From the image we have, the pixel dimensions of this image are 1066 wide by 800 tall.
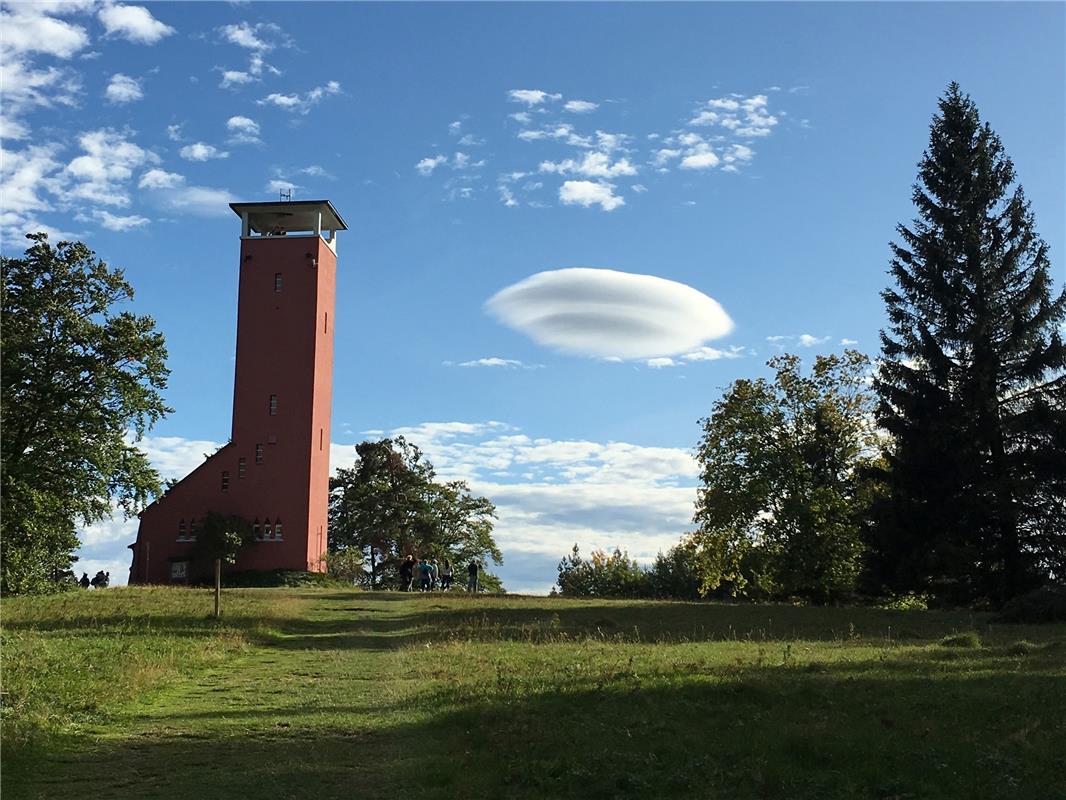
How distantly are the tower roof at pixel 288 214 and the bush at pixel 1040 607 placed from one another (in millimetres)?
47542

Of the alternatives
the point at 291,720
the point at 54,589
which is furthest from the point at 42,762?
the point at 54,589

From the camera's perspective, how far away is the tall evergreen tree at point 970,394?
30.6m

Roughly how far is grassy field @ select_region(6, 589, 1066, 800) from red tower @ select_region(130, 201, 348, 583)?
121 ft

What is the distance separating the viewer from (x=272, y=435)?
58.0 metres

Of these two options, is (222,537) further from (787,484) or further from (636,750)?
(636,750)

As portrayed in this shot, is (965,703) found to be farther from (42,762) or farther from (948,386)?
(948,386)

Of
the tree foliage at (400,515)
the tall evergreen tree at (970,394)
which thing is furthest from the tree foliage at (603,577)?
the tall evergreen tree at (970,394)

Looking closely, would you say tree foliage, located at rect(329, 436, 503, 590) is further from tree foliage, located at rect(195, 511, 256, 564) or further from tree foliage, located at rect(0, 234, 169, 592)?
tree foliage, located at rect(0, 234, 169, 592)

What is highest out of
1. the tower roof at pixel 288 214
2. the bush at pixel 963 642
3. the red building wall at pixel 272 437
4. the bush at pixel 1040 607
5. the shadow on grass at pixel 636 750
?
the tower roof at pixel 288 214

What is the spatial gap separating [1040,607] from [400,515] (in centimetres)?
5241

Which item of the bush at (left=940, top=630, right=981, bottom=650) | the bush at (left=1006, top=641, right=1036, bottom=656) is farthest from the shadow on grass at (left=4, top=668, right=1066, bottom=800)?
the bush at (left=940, top=630, right=981, bottom=650)

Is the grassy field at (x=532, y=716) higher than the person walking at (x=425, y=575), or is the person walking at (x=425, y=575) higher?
the person walking at (x=425, y=575)

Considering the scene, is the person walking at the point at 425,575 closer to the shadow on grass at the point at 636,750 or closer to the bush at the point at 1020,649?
the bush at the point at 1020,649

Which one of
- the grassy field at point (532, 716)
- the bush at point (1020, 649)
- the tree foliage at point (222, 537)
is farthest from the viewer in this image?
the tree foliage at point (222, 537)
